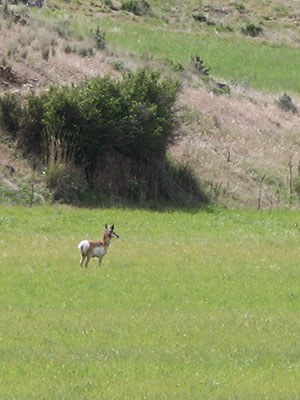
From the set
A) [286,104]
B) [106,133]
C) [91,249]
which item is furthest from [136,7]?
[91,249]

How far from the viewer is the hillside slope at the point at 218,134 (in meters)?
41.9

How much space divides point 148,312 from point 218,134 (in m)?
26.5

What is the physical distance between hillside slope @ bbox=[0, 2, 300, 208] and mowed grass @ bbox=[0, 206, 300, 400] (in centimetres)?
862

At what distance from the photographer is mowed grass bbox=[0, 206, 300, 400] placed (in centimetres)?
1586

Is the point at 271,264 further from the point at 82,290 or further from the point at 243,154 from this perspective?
the point at 243,154

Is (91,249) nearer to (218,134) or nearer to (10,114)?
(10,114)

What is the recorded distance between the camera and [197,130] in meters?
46.2

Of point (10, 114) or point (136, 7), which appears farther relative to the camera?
point (136, 7)

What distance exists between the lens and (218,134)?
4666cm

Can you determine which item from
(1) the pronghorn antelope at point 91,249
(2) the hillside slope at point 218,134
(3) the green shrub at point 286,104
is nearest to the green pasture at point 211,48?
(3) the green shrub at point 286,104

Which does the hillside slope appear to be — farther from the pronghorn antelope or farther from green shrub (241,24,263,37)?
green shrub (241,24,263,37)

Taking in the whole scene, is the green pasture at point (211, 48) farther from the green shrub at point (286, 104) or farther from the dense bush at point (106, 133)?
the dense bush at point (106, 133)

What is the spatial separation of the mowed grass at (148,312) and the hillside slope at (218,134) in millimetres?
8623

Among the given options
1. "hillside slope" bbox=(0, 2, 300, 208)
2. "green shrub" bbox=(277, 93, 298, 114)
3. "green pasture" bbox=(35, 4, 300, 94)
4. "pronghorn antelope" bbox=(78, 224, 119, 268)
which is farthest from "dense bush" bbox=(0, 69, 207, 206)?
"green pasture" bbox=(35, 4, 300, 94)
